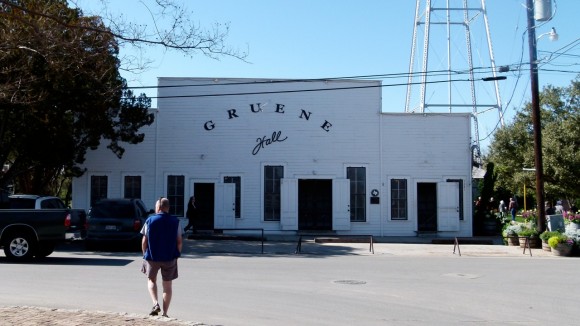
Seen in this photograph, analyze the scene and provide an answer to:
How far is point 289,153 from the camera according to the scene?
27.4m

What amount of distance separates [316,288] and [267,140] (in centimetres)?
1544

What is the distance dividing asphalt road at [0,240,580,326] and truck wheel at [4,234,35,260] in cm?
29

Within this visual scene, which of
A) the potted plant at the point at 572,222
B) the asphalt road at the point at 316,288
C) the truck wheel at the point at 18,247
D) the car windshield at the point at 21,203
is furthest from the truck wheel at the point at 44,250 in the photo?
the potted plant at the point at 572,222

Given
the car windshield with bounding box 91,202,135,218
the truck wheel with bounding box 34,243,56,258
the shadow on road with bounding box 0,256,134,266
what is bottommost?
the shadow on road with bounding box 0,256,134,266

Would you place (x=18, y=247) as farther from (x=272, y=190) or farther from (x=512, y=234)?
(x=512, y=234)

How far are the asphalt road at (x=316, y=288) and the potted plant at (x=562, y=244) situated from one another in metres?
1.56

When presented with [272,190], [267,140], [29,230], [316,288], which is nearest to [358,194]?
[272,190]

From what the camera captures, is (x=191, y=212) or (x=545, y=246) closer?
(x=545, y=246)

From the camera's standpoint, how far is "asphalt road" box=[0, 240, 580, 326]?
9.62m

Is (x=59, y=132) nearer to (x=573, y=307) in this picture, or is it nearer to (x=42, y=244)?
(x=42, y=244)

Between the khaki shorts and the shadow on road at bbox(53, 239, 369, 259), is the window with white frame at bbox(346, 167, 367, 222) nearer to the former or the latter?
the shadow on road at bbox(53, 239, 369, 259)

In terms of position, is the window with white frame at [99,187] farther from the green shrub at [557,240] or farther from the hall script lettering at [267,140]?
the green shrub at [557,240]

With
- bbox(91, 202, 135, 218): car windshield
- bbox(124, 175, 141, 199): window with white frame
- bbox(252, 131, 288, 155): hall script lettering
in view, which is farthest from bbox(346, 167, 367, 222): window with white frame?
bbox(91, 202, 135, 218): car windshield

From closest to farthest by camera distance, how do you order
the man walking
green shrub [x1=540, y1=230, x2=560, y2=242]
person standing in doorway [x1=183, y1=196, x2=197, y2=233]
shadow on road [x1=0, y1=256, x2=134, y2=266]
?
1. the man walking
2. shadow on road [x1=0, y1=256, x2=134, y2=266]
3. green shrub [x1=540, y1=230, x2=560, y2=242]
4. person standing in doorway [x1=183, y1=196, x2=197, y2=233]
